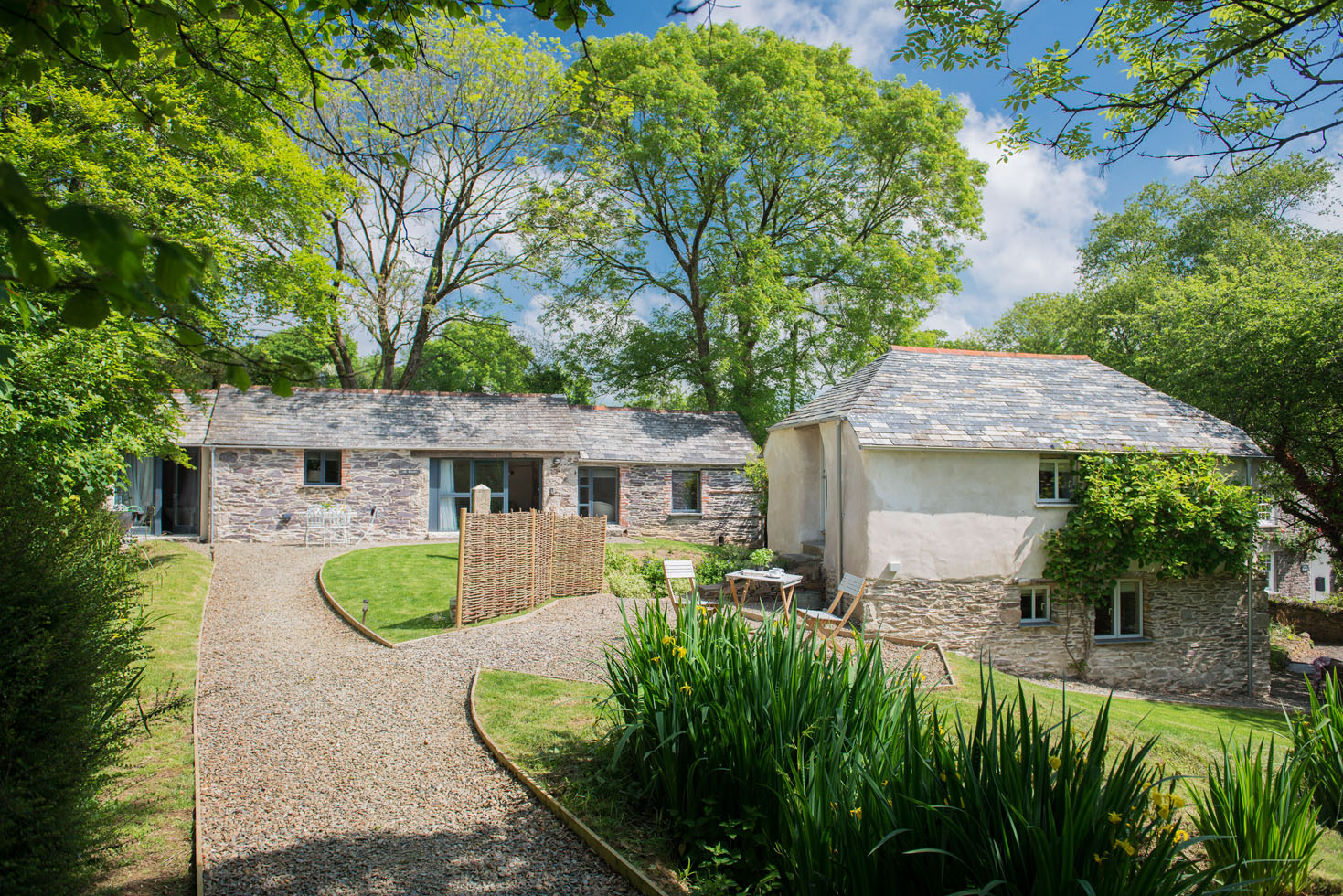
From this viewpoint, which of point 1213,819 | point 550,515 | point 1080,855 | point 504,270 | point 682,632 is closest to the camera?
point 1080,855

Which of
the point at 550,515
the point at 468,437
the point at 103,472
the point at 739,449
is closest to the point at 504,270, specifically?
the point at 468,437

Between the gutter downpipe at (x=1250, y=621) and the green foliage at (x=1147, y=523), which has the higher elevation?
the green foliage at (x=1147, y=523)

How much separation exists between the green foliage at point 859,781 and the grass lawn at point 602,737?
12.0 inches

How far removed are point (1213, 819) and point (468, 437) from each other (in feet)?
69.4

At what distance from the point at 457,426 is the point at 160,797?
18.7 m

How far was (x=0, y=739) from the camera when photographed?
3.34m

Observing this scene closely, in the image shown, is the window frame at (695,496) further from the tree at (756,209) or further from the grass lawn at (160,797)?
the grass lawn at (160,797)

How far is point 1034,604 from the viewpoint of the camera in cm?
1526

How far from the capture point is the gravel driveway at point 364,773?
15.5ft

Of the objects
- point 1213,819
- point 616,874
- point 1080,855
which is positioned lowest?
point 616,874

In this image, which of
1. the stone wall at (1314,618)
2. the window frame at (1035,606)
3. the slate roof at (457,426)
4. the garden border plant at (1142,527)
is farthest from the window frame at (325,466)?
the stone wall at (1314,618)

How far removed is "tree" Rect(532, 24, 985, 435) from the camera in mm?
27781

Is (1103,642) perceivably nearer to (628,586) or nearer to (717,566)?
(717,566)

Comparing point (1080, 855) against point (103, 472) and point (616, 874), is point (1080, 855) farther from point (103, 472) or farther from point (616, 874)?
point (103, 472)
